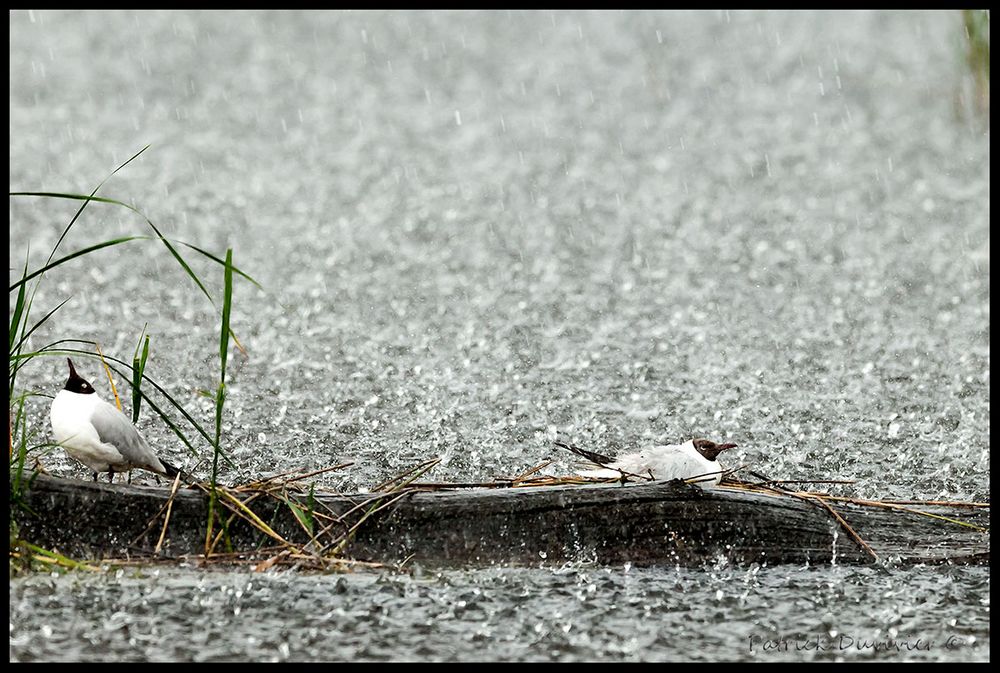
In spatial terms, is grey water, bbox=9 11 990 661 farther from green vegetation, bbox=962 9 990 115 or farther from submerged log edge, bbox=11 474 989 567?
green vegetation, bbox=962 9 990 115

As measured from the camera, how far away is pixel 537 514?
311 cm

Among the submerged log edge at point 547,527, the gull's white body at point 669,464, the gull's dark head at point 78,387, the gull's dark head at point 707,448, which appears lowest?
the submerged log edge at point 547,527

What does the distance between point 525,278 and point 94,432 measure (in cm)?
382

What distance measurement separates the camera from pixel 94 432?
3158 millimetres

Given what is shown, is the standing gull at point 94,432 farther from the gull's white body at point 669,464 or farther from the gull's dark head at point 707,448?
the gull's dark head at point 707,448

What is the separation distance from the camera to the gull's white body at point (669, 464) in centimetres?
326

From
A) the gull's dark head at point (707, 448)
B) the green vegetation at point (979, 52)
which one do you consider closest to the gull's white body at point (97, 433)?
the gull's dark head at point (707, 448)

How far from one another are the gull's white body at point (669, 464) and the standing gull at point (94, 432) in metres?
1.22

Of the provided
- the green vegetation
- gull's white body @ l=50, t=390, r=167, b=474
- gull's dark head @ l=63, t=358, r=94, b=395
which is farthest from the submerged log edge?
the green vegetation

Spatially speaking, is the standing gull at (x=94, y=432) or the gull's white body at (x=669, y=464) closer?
the standing gull at (x=94, y=432)

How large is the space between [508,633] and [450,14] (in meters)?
9.90

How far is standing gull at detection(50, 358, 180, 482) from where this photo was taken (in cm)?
315

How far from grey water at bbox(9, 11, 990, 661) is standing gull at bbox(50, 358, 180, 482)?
1.39 feet

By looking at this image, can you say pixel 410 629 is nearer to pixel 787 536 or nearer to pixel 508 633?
pixel 508 633
